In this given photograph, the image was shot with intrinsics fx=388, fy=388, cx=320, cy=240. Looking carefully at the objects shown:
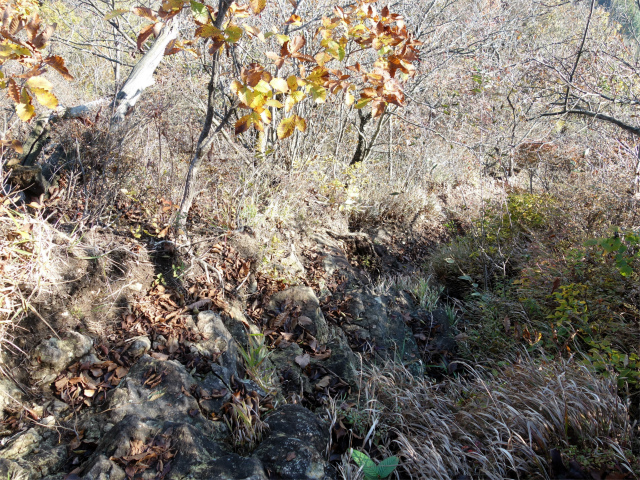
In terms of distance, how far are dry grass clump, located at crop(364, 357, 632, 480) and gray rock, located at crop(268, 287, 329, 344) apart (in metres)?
0.85

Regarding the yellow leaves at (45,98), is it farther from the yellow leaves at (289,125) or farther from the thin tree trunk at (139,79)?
the thin tree trunk at (139,79)

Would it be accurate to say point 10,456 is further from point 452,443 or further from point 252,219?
point 252,219

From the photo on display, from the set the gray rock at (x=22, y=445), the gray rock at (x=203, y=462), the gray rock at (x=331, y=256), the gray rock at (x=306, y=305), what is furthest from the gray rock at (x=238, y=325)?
the gray rock at (x=331, y=256)

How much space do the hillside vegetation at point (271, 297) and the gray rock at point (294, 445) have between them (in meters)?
0.02

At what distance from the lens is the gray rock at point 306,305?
3.87 m

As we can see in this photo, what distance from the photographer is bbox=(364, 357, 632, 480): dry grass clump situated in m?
2.27

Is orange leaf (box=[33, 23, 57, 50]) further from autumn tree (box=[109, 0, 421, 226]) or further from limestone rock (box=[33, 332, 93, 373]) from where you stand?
limestone rock (box=[33, 332, 93, 373])

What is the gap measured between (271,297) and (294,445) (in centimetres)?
186

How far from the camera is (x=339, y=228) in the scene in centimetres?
627

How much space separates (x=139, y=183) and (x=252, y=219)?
1.20 m

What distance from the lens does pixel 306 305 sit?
13.0 feet

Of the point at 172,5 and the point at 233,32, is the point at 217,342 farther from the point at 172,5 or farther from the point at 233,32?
the point at 172,5

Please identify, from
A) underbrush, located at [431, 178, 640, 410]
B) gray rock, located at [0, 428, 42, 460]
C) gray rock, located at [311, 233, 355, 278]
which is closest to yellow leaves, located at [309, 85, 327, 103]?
underbrush, located at [431, 178, 640, 410]

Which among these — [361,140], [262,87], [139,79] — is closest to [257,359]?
[262,87]
